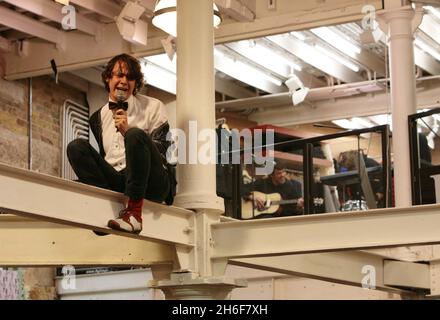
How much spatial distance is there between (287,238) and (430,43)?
745cm

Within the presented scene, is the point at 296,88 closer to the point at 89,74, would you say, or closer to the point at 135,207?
the point at 89,74

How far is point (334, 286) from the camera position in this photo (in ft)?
39.2

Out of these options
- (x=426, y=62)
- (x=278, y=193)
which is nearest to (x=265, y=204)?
(x=278, y=193)

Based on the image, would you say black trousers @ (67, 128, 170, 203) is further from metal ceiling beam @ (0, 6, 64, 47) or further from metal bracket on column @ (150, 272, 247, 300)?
metal ceiling beam @ (0, 6, 64, 47)

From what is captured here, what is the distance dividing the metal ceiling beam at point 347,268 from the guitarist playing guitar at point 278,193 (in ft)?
4.87

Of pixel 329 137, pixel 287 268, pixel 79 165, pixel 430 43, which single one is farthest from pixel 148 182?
pixel 430 43

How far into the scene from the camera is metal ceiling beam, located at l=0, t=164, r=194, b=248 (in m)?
5.98

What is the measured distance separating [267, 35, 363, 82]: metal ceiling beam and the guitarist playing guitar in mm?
2987

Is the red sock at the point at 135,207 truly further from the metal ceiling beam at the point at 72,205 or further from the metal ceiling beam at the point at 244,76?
the metal ceiling beam at the point at 244,76

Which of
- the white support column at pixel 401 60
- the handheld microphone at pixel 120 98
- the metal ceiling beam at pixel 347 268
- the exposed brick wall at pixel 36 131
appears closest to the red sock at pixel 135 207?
the handheld microphone at pixel 120 98

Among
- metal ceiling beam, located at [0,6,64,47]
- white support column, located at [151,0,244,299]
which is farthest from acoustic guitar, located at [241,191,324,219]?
metal ceiling beam, located at [0,6,64,47]

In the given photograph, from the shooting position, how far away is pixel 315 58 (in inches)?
567

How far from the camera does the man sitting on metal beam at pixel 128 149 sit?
6.52 meters

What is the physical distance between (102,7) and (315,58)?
357 centimetres
